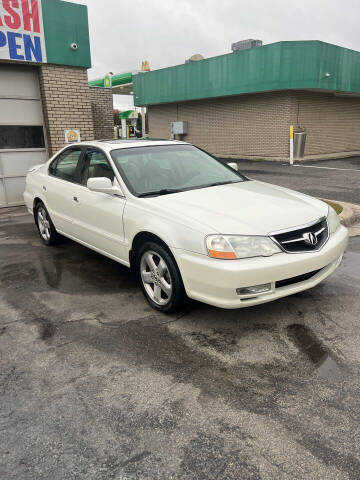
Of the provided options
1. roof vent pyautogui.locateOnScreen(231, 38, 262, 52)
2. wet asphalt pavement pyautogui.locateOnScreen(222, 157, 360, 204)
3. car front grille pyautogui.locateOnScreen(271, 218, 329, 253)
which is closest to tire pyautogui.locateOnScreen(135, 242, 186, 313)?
car front grille pyautogui.locateOnScreen(271, 218, 329, 253)

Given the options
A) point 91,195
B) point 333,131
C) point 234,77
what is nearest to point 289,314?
point 91,195

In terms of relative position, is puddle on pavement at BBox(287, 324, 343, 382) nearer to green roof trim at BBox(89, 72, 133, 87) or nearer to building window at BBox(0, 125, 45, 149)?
building window at BBox(0, 125, 45, 149)

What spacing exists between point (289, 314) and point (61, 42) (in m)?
8.44

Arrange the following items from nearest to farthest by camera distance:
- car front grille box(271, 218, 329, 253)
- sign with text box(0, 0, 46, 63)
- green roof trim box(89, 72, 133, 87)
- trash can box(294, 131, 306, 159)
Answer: car front grille box(271, 218, 329, 253), sign with text box(0, 0, 46, 63), trash can box(294, 131, 306, 159), green roof trim box(89, 72, 133, 87)

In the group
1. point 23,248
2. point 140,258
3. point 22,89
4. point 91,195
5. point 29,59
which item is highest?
point 29,59

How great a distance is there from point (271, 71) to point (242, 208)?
15701mm

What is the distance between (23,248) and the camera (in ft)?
20.9

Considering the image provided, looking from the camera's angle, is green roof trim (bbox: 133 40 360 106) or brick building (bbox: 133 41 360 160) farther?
brick building (bbox: 133 41 360 160)

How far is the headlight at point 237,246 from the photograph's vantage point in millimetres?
3262

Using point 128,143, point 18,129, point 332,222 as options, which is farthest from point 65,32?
point 332,222

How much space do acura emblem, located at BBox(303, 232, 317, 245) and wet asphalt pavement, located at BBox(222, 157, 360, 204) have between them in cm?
594

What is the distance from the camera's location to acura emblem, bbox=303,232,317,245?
11.5 ft

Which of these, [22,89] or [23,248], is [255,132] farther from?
[23,248]

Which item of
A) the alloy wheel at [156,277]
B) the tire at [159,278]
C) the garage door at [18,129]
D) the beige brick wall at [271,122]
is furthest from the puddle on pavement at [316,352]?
the beige brick wall at [271,122]
